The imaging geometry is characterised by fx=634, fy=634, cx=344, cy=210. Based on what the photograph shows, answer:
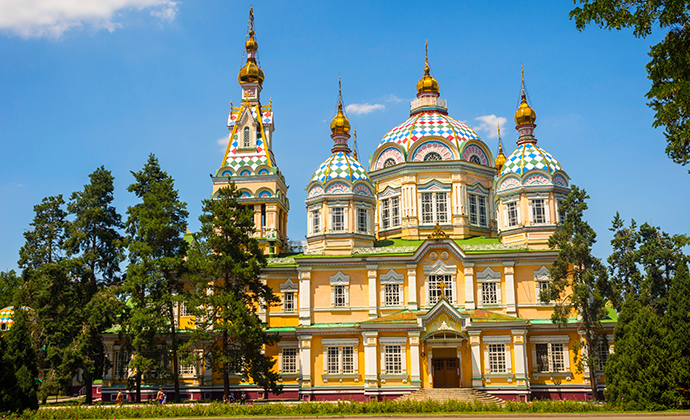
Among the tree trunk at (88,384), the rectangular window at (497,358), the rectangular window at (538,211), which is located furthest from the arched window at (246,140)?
the rectangular window at (497,358)

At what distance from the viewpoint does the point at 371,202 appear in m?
38.8

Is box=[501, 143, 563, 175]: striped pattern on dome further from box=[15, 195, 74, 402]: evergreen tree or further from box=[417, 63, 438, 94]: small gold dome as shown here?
box=[15, 195, 74, 402]: evergreen tree

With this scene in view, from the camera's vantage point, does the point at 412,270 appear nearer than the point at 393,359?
No

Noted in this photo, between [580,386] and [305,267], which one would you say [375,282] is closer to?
[305,267]

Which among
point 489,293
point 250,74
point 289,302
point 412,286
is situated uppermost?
point 250,74

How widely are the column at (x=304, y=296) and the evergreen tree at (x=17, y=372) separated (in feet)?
46.7

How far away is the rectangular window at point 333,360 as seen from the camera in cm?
3497

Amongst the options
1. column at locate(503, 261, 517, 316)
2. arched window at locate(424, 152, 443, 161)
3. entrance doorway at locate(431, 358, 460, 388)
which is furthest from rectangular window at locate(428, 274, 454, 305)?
arched window at locate(424, 152, 443, 161)

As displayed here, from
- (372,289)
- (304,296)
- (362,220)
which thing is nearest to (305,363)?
(304,296)

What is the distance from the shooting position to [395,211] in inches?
1626

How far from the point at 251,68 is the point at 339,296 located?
18.3 meters

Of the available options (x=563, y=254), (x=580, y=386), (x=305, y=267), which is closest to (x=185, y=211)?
(x=305, y=267)

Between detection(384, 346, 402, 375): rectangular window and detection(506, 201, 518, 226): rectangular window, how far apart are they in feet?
33.7

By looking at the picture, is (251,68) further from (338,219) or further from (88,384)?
(88,384)
